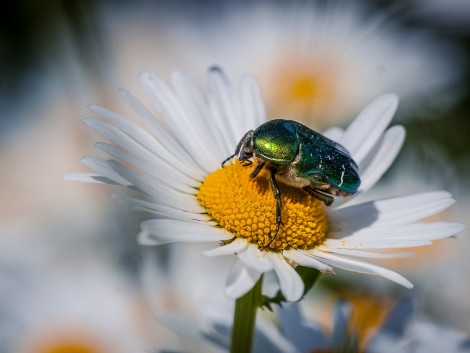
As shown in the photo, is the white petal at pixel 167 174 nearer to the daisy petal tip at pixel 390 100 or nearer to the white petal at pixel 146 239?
the white petal at pixel 146 239

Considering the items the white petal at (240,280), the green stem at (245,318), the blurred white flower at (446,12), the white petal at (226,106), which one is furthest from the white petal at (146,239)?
the blurred white flower at (446,12)

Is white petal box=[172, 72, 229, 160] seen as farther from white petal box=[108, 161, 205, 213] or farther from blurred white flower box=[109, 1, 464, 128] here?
blurred white flower box=[109, 1, 464, 128]

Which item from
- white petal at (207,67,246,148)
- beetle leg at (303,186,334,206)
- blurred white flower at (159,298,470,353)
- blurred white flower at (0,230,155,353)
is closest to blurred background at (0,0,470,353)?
blurred white flower at (0,230,155,353)

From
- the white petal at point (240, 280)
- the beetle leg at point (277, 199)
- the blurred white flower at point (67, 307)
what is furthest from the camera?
the blurred white flower at point (67, 307)

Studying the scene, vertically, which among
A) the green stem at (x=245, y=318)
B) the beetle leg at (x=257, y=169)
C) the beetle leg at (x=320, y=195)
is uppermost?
the beetle leg at (x=257, y=169)

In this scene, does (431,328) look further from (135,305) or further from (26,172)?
(26,172)
